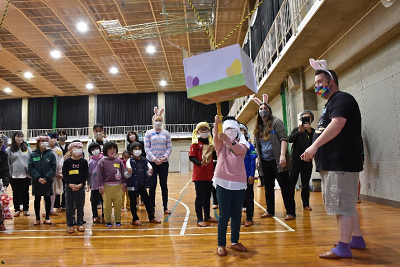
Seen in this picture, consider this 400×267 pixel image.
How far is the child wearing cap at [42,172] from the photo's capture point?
13.6 feet

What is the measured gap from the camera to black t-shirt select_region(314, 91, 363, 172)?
2316mm

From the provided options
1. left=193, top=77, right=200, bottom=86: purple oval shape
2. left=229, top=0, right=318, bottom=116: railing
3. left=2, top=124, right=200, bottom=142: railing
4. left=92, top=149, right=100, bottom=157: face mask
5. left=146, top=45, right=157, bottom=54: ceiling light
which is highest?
left=146, top=45, right=157, bottom=54: ceiling light

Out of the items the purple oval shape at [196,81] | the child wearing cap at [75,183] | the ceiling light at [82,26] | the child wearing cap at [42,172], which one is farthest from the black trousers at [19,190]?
the ceiling light at [82,26]

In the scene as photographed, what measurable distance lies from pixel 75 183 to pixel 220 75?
8.84 ft

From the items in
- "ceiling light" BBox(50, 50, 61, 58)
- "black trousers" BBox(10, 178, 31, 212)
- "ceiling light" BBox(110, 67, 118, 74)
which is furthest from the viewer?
Result: "ceiling light" BBox(110, 67, 118, 74)

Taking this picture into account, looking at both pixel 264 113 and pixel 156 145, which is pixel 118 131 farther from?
pixel 264 113

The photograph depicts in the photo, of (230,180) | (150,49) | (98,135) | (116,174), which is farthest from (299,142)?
(150,49)

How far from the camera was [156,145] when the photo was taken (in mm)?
4582

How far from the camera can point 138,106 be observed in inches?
882

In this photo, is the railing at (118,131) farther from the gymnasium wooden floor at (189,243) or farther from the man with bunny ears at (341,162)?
the man with bunny ears at (341,162)

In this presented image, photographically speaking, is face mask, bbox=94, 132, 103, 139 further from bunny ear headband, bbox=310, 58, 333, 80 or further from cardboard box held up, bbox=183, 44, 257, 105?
bunny ear headband, bbox=310, 58, 333, 80

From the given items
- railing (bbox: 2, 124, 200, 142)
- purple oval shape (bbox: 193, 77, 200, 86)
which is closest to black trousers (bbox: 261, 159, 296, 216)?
purple oval shape (bbox: 193, 77, 200, 86)

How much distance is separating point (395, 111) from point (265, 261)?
358cm

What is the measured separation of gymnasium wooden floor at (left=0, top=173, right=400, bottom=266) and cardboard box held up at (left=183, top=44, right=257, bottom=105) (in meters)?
1.36
